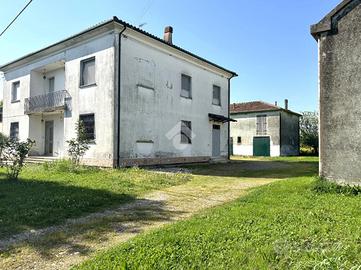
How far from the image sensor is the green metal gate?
3400cm

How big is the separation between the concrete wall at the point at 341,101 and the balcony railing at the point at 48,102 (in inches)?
530

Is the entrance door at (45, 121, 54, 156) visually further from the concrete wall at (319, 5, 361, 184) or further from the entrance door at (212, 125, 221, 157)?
the concrete wall at (319, 5, 361, 184)

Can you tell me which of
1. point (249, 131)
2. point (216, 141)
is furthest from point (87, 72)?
point (249, 131)

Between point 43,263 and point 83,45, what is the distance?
14357 millimetres

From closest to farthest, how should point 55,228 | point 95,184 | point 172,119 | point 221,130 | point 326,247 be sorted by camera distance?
point 326,247 → point 55,228 → point 95,184 → point 172,119 → point 221,130

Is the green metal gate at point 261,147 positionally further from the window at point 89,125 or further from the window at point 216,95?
the window at point 89,125

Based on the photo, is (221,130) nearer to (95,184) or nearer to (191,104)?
(191,104)

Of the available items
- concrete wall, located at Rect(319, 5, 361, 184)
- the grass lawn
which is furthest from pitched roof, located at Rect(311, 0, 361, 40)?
the grass lawn

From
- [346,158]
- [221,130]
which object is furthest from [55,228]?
[221,130]

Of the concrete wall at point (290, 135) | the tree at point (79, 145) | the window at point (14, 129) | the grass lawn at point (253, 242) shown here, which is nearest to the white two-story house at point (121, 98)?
the window at point (14, 129)

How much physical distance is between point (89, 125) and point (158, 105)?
3.86 m

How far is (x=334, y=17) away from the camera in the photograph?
8.31 metres

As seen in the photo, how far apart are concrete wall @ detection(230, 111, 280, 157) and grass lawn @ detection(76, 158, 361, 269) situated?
27.7 metres

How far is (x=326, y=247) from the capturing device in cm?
399
